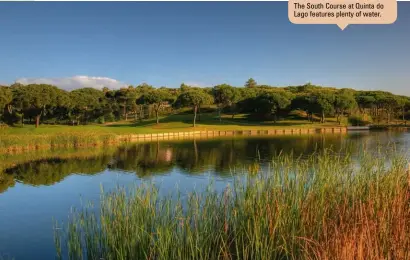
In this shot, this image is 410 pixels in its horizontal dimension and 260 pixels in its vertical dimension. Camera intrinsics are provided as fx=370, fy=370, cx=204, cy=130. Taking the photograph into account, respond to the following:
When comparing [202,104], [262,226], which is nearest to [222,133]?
[202,104]

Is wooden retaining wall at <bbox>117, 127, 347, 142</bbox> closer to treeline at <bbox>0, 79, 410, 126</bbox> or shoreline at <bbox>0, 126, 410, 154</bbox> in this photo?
shoreline at <bbox>0, 126, 410, 154</bbox>

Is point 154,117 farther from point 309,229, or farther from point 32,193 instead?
point 309,229

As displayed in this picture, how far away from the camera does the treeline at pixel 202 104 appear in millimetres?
55625

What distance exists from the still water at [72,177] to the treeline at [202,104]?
25.4 meters

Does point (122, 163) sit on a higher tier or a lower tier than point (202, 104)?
lower

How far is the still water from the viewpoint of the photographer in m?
10.9

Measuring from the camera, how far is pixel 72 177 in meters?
20.7

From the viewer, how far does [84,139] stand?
117 feet

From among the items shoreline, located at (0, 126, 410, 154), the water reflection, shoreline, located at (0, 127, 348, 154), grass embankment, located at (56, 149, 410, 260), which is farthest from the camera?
shoreline, located at (0, 126, 410, 154)

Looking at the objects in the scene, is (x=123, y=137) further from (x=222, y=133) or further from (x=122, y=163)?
(x=122, y=163)

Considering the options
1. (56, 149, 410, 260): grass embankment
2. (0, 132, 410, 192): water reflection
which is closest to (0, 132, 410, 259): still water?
(0, 132, 410, 192): water reflection

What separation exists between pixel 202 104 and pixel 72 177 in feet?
139

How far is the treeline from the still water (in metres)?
25.4

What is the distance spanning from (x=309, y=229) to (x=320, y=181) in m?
1.92
